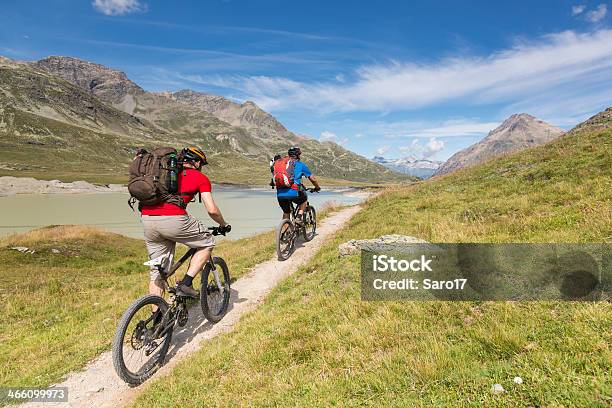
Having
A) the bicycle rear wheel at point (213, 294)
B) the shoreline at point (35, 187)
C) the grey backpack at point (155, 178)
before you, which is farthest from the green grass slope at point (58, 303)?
the shoreline at point (35, 187)

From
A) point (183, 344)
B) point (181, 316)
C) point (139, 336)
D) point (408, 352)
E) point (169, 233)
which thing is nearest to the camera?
point (408, 352)

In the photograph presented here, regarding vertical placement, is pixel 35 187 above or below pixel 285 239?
below

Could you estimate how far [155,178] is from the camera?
622 centimetres

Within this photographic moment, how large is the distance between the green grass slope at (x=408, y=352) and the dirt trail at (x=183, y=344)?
2.38ft

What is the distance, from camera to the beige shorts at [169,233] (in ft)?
21.2

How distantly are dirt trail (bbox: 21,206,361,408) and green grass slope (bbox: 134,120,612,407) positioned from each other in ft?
2.38

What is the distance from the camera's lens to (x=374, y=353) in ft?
15.9

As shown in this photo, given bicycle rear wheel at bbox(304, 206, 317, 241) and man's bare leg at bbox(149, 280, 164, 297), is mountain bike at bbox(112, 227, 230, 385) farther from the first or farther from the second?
bicycle rear wheel at bbox(304, 206, 317, 241)

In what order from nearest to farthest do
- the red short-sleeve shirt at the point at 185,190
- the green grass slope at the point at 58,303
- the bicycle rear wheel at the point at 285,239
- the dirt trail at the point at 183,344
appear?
the dirt trail at the point at 183,344
the red short-sleeve shirt at the point at 185,190
the green grass slope at the point at 58,303
the bicycle rear wheel at the point at 285,239

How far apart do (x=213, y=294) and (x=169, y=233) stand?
8.42 feet

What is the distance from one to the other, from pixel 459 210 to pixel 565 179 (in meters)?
3.91

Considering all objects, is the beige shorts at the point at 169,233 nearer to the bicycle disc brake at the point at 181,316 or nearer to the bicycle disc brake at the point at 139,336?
the bicycle disc brake at the point at 181,316

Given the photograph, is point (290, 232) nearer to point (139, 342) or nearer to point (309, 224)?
point (309, 224)

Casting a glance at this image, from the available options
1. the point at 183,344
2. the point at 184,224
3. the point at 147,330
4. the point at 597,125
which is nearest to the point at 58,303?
the point at 183,344
